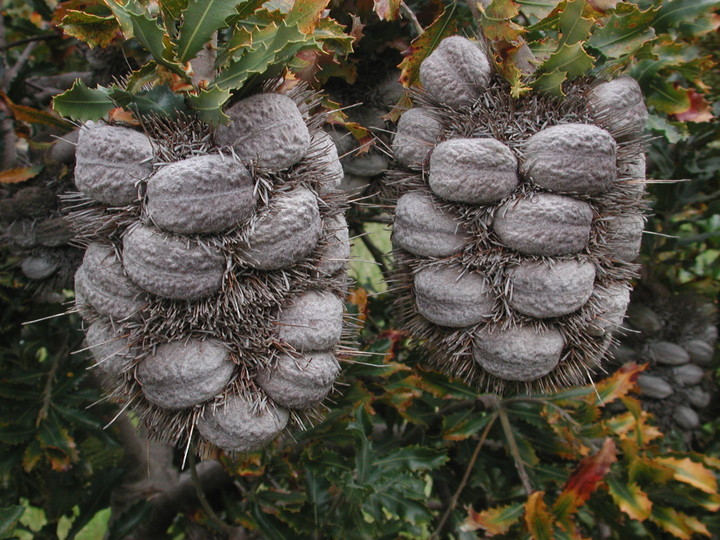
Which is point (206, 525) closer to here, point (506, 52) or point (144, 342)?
point (144, 342)

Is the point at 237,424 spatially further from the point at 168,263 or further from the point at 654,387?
the point at 654,387

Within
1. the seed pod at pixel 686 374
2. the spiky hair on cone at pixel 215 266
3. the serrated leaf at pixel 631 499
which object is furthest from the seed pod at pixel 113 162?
the seed pod at pixel 686 374

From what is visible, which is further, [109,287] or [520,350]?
[520,350]

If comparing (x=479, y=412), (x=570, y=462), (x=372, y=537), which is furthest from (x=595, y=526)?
(x=372, y=537)

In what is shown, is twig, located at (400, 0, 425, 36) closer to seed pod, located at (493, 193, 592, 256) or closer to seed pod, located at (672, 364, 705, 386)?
seed pod, located at (493, 193, 592, 256)

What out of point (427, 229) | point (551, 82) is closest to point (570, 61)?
point (551, 82)

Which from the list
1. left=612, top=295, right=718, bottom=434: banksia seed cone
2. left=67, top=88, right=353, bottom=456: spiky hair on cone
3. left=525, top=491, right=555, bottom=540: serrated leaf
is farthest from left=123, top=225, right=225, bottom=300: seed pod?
left=612, top=295, right=718, bottom=434: banksia seed cone
